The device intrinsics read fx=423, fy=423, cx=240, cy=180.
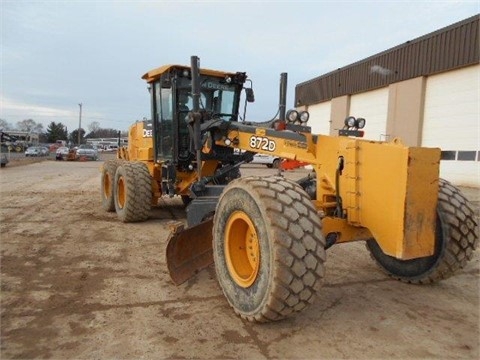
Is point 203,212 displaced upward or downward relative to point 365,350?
upward

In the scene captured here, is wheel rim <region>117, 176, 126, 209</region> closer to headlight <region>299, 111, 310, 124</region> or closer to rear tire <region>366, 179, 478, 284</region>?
headlight <region>299, 111, 310, 124</region>

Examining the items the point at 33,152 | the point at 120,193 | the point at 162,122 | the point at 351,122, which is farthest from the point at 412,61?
the point at 33,152

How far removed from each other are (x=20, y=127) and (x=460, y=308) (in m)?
127

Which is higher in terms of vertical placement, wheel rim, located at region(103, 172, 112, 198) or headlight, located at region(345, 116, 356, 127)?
headlight, located at region(345, 116, 356, 127)

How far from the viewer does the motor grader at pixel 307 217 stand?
330 cm

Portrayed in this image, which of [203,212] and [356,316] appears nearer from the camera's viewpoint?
[356,316]

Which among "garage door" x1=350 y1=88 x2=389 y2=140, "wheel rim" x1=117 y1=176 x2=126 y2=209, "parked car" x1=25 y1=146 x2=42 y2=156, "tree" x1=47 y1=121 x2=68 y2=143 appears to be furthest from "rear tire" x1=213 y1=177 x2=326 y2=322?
"tree" x1=47 y1=121 x2=68 y2=143

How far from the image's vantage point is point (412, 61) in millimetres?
20797

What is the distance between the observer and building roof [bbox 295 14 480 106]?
17.5 meters

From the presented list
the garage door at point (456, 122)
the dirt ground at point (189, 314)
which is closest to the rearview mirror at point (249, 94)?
the dirt ground at point (189, 314)

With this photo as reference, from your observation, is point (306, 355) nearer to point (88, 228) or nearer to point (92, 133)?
point (88, 228)

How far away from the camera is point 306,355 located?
313cm

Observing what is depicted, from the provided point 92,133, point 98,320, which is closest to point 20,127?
point 92,133

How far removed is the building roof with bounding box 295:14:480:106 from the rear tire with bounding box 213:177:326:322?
16716mm
